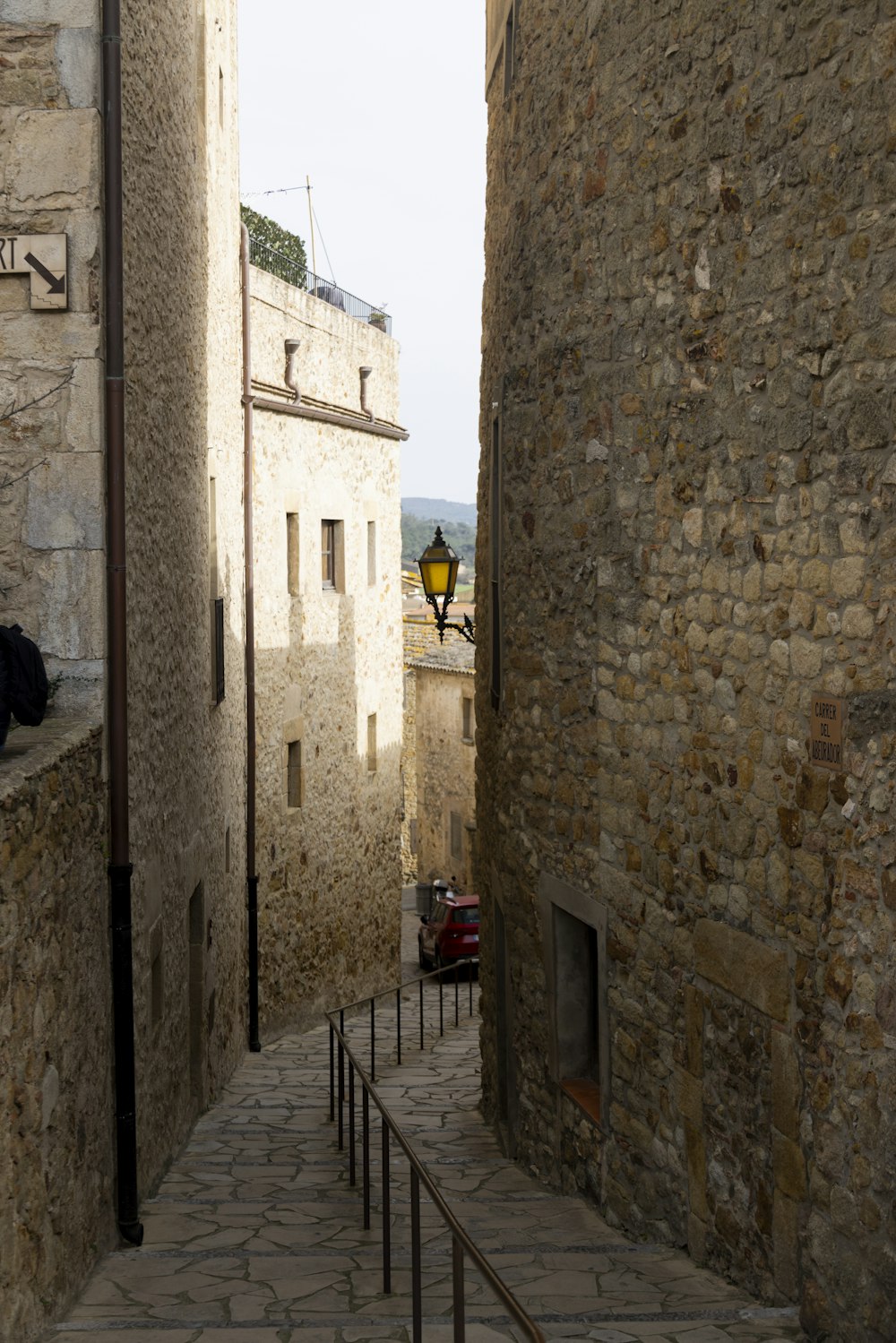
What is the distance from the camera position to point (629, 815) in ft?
21.5

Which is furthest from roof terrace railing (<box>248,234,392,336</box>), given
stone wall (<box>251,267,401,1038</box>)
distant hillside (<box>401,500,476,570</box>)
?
distant hillside (<box>401,500,476,570</box>)

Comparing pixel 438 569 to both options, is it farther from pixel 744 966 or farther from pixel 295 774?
pixel 744 966

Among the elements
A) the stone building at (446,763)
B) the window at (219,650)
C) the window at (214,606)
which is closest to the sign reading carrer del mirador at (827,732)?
the window at (214,606)

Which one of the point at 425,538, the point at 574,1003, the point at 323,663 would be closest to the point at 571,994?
the point at 574,1003

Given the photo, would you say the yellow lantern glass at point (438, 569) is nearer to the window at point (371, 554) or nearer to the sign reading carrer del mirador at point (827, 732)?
the window at point (371, 554)

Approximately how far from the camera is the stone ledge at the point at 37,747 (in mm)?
4953

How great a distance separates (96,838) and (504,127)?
4.74m

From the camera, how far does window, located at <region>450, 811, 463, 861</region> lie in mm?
30609

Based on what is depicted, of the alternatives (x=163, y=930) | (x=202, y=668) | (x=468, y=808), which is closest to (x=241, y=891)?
(x=202, y=668)

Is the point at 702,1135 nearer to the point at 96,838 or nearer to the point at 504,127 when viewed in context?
the point at 96,838

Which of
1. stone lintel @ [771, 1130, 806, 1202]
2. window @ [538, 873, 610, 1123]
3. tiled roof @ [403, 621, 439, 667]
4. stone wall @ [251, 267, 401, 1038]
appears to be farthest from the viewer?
tiled roof @ [403, 621, 439, 667]

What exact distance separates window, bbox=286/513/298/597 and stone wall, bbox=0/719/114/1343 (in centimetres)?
875

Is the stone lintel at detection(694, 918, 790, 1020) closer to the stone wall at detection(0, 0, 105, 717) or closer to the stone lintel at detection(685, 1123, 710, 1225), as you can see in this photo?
the stone lintel at detection(685, 1123, 710, 1225)

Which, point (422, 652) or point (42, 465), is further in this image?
point (422, 652)
